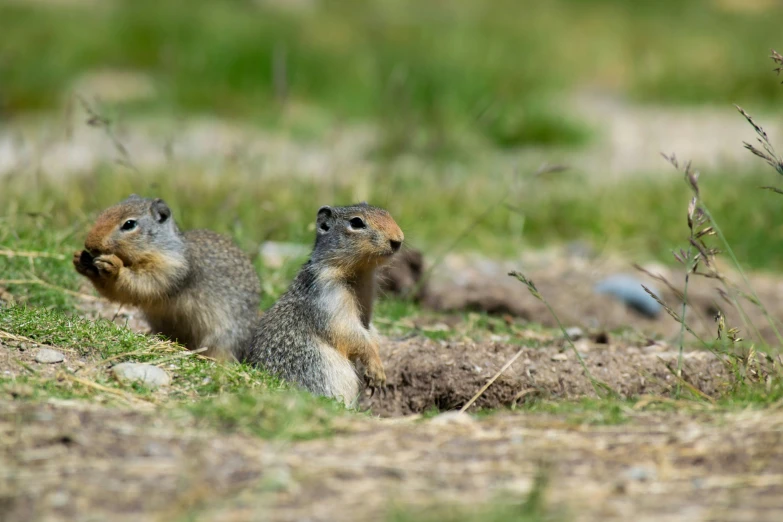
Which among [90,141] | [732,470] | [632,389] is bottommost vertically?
[632,389]

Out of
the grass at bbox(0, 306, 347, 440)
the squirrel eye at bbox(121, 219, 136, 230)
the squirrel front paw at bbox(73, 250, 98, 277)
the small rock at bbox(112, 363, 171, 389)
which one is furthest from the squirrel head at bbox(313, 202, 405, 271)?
the small rock at bbox(112, 363, 171, 389)

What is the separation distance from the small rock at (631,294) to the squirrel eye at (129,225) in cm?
330

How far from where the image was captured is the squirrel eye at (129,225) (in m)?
5.01

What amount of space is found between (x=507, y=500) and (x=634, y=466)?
1.67 ft

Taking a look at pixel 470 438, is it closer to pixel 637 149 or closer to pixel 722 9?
pixel 637 149

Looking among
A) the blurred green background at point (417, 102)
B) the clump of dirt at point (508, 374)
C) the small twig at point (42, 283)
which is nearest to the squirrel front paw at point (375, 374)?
the clump of dirt at point (508, 374)

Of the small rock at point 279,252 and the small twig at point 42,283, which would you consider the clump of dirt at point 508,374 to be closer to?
the small rock at point 279,252

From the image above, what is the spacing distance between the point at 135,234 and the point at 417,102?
7.95 m

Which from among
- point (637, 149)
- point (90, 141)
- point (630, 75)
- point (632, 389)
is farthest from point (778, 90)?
point (632, 389)

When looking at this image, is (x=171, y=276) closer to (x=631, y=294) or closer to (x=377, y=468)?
(x=377, y=468)

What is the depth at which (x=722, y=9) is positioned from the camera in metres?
18.2

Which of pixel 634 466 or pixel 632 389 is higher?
pixel 634 466

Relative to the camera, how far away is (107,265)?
484 centimetres

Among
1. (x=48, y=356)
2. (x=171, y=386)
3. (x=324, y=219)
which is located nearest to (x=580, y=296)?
(x=324, y=219)
